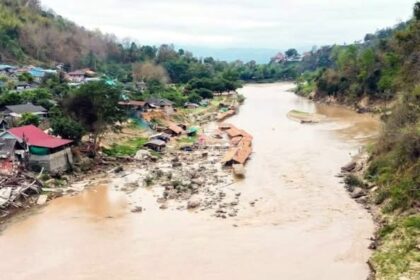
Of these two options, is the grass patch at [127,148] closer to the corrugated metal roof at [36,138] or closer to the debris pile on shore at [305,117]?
the corrugated metal roof at [36,138]

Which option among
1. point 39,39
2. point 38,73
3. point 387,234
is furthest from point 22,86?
point 387,234

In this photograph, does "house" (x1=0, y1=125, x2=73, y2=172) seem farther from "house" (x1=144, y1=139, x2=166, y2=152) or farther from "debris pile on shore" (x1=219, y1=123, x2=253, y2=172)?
"debris pile on shore" (x1=219, y1=123, x2=253, y2=172)

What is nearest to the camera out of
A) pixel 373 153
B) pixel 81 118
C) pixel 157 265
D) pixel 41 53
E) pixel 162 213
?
pixel 157 265

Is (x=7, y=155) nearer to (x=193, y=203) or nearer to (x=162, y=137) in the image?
(x=193, y=203)

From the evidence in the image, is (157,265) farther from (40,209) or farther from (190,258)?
(40,209)

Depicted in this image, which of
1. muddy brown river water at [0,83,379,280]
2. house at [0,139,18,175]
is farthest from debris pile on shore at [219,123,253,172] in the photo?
house at [0,139,18,175]

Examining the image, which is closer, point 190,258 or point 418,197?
point 190,258

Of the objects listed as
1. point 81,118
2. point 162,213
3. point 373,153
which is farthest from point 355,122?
point 162,213
